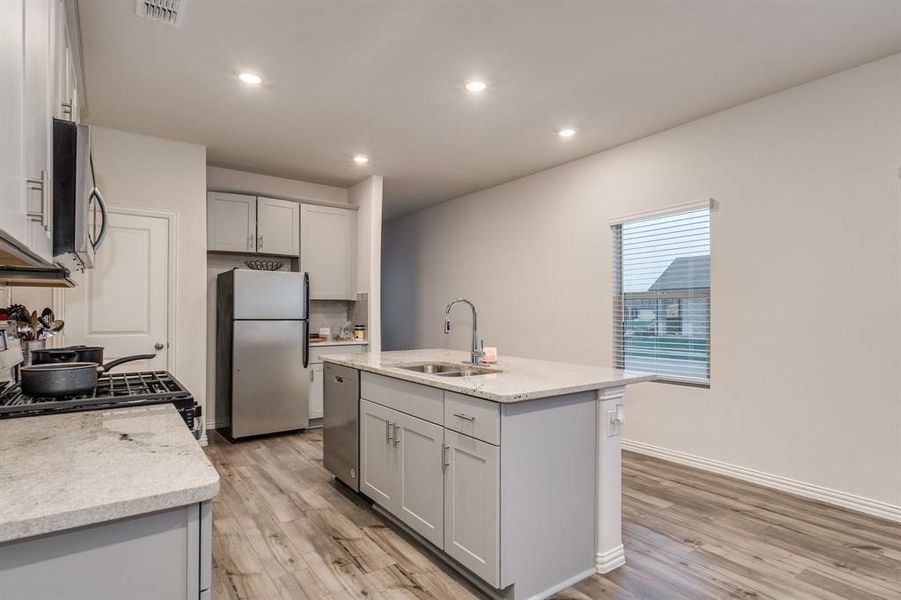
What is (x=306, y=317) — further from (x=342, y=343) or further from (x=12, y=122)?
(x=12, y=122)

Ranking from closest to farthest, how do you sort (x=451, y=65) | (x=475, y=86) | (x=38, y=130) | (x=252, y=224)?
(x=38, y=130) → (x=451, y=65) → (x=475, y=86) → (x=252, y=224)

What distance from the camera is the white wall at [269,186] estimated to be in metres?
4.92

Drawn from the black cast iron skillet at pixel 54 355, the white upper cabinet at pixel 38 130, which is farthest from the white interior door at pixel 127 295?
the white upper cabinet at pixel 38 130

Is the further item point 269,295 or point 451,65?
point 269,295

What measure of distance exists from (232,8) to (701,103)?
9.80ft

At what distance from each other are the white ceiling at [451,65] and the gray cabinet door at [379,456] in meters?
2.04

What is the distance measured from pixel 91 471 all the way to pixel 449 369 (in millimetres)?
2061

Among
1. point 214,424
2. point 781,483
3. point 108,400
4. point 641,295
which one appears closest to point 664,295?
point 641,295

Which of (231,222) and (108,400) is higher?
(231,222)

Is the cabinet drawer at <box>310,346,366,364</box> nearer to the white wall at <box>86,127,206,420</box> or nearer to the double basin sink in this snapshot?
the white wall at <box>86,127,206,420</box>

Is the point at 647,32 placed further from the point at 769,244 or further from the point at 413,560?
the point at 413,560

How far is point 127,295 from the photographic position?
3.93m

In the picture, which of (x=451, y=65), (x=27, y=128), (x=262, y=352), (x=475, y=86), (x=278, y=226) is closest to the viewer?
(x=27, y=128)

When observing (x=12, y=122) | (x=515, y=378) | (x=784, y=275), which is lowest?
(x=515, y=378)
